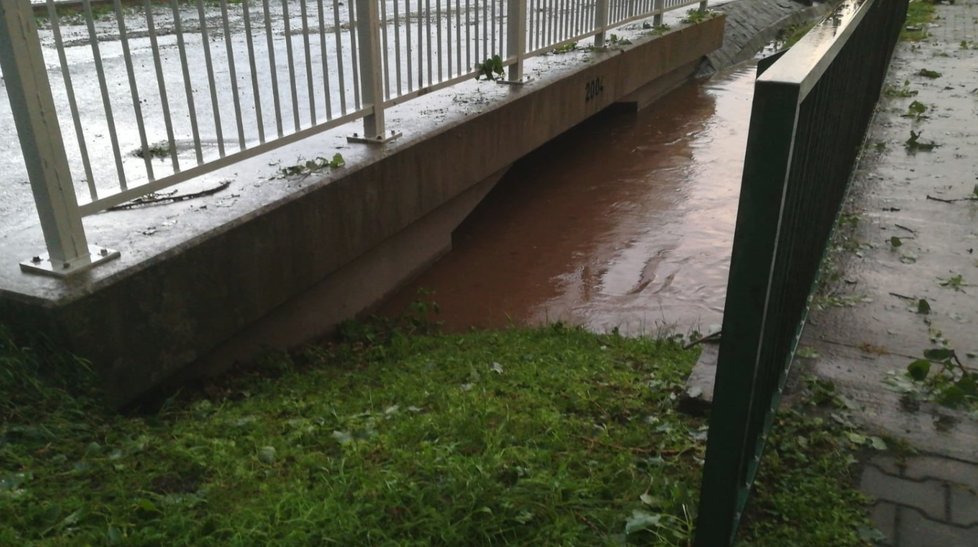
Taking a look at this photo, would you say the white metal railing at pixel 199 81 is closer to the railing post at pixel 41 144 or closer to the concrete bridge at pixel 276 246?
the railing post at pixel 41 144

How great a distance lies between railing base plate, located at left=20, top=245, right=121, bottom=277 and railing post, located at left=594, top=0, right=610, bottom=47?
658 cm

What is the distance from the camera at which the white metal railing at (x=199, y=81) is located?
9.96 feet

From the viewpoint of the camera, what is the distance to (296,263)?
4328mm

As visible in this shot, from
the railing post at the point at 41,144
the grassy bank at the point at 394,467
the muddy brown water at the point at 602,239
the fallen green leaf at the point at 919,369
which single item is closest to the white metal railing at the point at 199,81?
the railing post at the point at 41,144

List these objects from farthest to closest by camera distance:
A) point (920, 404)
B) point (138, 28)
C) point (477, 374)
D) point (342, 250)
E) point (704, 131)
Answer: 1. point (138, 28)
2. point (704, 131)
3. point (342, 250)
4. point (477, 374)
5. point (920, 404)

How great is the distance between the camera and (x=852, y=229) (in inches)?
185

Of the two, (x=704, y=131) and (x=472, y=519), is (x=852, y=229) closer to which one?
(x=472, y=519)

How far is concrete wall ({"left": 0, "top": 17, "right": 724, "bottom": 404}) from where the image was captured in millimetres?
3195

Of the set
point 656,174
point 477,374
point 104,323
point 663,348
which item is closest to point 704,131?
point 656,174

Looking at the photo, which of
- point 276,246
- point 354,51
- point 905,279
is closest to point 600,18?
point 354,51

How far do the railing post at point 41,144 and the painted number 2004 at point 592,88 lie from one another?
18.8 ft

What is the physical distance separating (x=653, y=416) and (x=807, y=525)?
0.84 m

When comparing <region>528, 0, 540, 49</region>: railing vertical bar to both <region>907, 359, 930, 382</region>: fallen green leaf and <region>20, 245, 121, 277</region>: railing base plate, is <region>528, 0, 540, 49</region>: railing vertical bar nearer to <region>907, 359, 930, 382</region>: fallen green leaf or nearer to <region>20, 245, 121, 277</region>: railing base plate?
<region>20, 245, 121, 277</region>: railing base plate

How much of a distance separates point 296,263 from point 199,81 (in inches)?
166
